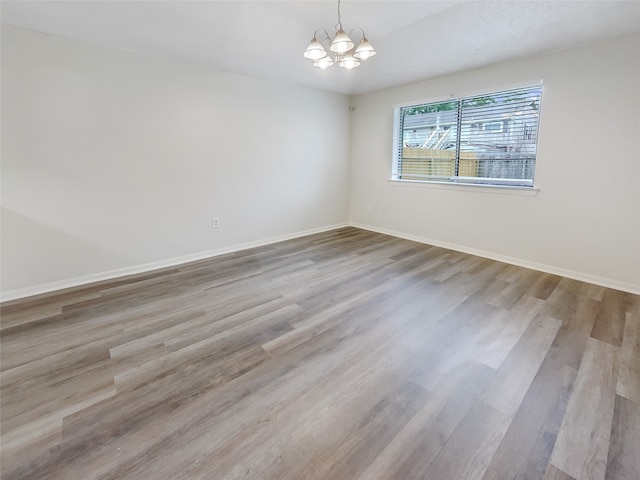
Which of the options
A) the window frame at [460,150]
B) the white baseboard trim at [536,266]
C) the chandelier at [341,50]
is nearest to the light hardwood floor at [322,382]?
the white baseboard trim at [536,266]

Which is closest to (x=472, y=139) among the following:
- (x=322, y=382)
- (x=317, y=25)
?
(x=317, y=25)

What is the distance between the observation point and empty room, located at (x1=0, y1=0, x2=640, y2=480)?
4.54 ft

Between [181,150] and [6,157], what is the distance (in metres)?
1.45

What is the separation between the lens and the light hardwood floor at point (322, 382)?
49.5 inches

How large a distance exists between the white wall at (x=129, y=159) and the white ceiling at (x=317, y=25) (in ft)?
0.94

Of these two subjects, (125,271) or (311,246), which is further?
(311,246)

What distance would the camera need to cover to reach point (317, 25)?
258 centimetres

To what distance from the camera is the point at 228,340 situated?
2086 millimetres

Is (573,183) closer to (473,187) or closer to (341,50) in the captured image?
(473,187)

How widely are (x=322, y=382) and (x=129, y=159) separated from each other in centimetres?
298

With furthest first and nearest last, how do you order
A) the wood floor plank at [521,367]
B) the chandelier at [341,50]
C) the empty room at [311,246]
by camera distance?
the chandelier at [341,50] < the wood floor plank at [521,367] < the empty room at [311,246]

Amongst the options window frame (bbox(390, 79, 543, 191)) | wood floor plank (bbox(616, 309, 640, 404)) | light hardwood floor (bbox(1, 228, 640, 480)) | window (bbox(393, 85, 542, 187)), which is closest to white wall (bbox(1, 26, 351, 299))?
light hardwood floor (bbox(1, 228, 640, 480))

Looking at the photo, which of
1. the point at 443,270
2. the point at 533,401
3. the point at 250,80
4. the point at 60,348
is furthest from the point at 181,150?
the point at 533,401

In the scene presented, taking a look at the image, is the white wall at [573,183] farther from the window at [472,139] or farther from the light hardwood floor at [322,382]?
the light hardwood floor at [322,382]
